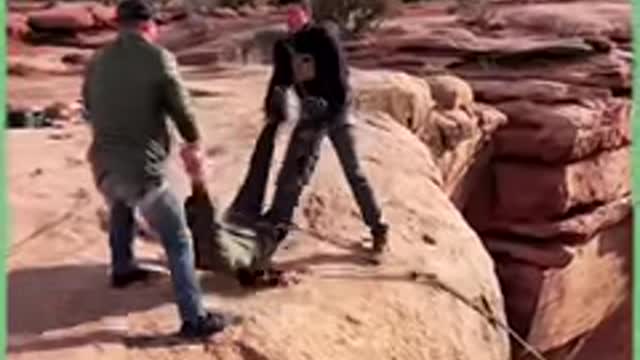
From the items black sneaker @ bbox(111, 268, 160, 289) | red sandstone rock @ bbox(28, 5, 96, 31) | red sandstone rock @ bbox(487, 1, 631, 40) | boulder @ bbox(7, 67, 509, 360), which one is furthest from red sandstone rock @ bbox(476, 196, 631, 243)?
red sandstone rock @ bbox(28, 5, 96, 31)

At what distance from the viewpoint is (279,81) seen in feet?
20.9

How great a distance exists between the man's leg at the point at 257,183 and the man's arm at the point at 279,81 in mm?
136

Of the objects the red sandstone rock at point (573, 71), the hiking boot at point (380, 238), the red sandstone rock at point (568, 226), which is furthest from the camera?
the red sandstone rock at point (573, 71)

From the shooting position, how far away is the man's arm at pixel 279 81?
6.33m

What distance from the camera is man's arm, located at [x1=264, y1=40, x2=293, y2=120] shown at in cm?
633

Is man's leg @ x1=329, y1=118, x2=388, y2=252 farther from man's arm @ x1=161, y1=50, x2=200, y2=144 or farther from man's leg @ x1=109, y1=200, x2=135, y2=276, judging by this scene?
man's arm @ x1=161, y1=50, x2=200, y2=144

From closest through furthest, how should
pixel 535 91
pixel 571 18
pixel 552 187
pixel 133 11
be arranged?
A: pixel 133 11 < pixel 552 187 < pixel 535 91 < pixel 571 18

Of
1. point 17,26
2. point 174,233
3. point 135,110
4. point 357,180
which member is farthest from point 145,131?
point 17,26

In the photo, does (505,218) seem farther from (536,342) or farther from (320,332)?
(320,332)

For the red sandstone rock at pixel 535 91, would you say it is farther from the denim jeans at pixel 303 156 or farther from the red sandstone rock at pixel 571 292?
the denim jeans at pixel 303 156

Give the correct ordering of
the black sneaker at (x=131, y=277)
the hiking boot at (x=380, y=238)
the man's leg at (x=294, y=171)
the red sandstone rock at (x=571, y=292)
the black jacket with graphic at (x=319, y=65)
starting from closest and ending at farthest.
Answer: the black sneaker at (x=131, y=277) < the black jacket with graphic at (x=319, y=65) < the man's leg at (x=294, y=171) < the hiking boot at (x=380, y=238) < the red sandstone rock at (x=571, y=292)

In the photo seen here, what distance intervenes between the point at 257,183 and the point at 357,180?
1.68 feet

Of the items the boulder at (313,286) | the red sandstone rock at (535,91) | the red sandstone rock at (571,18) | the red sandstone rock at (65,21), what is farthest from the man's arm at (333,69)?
the red sandstone rock at (65,21)

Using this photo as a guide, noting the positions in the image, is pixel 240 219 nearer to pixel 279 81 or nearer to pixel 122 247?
pixel 279 81
